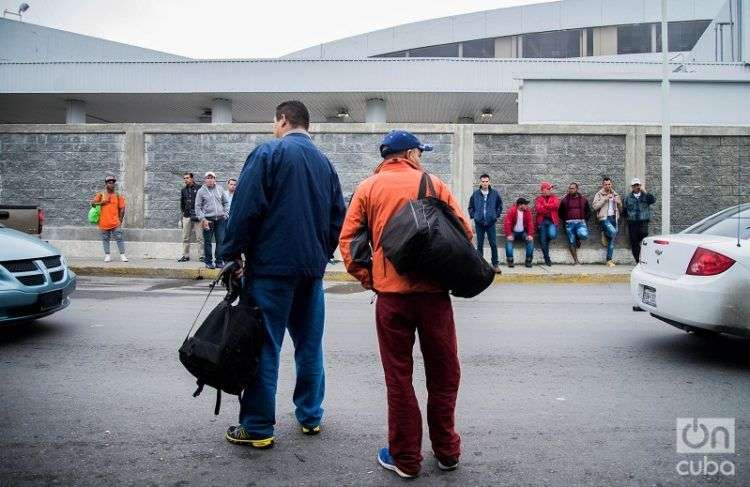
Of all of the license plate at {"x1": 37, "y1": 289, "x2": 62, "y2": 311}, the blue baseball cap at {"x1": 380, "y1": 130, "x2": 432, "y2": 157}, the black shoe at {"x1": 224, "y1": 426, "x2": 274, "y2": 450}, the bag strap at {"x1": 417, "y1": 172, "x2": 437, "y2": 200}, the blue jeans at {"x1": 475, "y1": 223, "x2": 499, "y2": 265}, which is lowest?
the black shoe at {"x1": 224, "y1": 426, "x2": 274, "y2": 450}

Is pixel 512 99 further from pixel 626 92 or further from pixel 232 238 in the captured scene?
pixel 232 238

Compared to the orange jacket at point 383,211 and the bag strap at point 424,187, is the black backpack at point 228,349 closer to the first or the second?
the orange jacket at point 383,211

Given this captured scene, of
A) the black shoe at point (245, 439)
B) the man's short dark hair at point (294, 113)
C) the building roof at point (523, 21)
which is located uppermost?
the building roof at point (523, 21)

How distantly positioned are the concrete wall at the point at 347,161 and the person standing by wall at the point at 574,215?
49cm

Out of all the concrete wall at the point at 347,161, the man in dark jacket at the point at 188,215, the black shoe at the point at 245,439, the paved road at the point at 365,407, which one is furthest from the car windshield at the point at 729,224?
the man in dark jacket at the point at 188,215

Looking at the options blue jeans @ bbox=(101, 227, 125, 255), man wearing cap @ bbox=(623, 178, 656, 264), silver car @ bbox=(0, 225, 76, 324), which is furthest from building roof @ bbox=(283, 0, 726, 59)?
silver car @ bbox=(0, 225, 76, 324)

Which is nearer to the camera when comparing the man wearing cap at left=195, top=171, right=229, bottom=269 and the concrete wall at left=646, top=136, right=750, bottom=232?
the man wearing cap at left=195, top=171, right=229, bottom=269

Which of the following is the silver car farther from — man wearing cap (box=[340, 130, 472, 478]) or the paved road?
man wearing cap (box=[340, 130, 472, 478])

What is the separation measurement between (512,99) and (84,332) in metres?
22.3

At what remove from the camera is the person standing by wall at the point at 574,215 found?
1292 cm

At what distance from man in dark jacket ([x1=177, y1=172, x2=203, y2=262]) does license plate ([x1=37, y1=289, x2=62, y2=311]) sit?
6.77 m

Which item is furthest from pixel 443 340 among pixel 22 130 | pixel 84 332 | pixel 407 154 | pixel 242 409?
pixel 22 130

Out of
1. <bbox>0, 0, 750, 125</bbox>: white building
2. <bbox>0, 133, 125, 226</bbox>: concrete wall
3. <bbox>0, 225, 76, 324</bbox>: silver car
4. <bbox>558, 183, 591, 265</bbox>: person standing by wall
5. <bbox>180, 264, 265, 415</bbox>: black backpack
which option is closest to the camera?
<bbox>180, 264, 265, 415</bbox>: black backpack

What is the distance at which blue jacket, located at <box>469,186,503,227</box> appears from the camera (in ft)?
40.9
